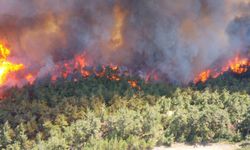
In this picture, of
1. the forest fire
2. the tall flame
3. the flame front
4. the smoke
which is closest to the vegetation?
the flame front

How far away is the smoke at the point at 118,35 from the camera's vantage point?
A: 39.8 metres

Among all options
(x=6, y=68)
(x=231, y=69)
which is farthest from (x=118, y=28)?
(x=6, y=68)

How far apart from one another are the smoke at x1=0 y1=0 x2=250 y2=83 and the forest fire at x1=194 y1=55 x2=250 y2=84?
75 cm

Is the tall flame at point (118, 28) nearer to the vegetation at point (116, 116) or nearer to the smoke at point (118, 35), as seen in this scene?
the smoke at point (118, 35)

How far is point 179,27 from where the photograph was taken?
41719 mm

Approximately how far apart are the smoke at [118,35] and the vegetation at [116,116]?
18.0 feet

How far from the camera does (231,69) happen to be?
41406 millimetres

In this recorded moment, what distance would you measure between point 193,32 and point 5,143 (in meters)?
22.1

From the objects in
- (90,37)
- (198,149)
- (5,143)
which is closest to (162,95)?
(198,149)

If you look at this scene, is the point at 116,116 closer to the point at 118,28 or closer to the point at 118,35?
the point at 118,35

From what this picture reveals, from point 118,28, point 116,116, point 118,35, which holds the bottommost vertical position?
point 116,116

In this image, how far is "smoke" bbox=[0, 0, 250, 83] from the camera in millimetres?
39750

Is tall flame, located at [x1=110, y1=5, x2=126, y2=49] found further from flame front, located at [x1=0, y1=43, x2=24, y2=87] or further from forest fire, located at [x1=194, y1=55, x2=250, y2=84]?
flame front, located at [x1=0, y1=43, x2=24, y2=87]

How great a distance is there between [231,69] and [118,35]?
1043cm
